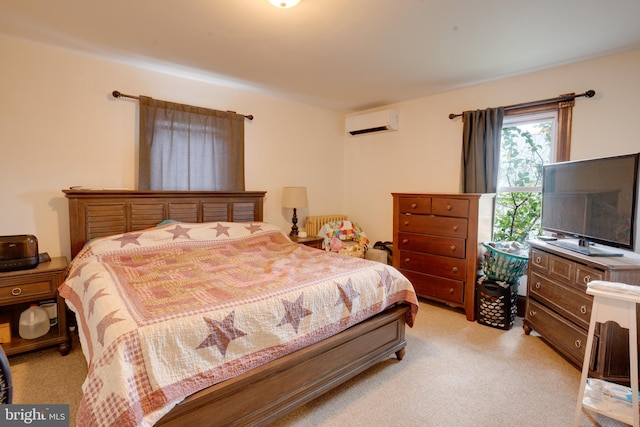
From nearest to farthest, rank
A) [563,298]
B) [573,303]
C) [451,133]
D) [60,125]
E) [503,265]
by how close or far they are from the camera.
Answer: [573,303], [563,298], [60,125], [503,265], [451,133]

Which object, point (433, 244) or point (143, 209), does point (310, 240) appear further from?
point (143, 209)

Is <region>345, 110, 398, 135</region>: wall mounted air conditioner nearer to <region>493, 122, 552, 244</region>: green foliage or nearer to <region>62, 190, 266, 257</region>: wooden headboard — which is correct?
<region>493, 122, 552, 244</region>: green foliage

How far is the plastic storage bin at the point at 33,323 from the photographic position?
7.50 ft

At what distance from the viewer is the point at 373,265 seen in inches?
89.1

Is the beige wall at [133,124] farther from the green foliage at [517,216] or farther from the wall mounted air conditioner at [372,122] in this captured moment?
the green foliage at [517,216]

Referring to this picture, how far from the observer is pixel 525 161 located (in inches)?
128

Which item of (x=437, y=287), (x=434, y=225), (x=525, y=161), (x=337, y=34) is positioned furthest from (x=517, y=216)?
(x=337, y=34)

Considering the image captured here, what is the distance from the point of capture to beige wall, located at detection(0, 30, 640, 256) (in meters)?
2.49

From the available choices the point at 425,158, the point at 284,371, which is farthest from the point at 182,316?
the point at 425,158

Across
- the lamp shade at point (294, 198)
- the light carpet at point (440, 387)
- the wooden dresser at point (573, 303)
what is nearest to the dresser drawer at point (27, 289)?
the light carpet at point (440, 387)

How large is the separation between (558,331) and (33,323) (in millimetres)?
3816

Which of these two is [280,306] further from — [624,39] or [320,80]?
[624,39]

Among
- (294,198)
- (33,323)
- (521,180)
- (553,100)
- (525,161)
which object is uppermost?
(553,100)

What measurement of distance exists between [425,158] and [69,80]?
3661mm
